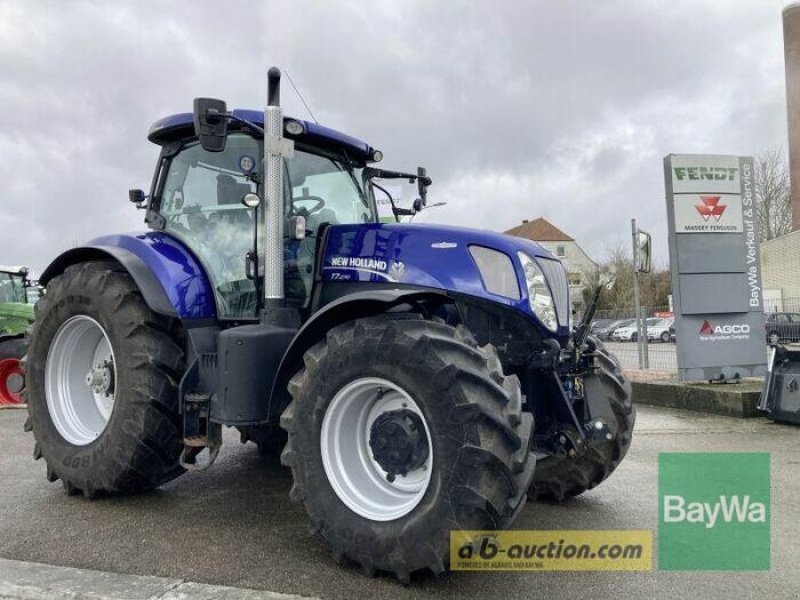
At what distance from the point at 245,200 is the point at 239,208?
439 mm

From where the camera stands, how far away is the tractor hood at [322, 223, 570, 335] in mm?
3734

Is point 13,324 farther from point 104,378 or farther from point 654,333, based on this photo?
point 654,333

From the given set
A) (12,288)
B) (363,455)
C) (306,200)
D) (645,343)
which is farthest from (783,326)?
(12,288)

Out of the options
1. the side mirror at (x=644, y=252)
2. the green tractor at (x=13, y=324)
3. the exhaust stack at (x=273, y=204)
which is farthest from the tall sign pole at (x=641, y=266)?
the green tractor at (x=13, y=324)

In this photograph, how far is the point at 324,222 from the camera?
4.54 meters

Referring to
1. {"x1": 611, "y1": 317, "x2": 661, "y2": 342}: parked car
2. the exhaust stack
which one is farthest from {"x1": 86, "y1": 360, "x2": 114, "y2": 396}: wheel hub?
{"x1": 611, "y1": 317, "x2": 661, "y2": 342}: parked car

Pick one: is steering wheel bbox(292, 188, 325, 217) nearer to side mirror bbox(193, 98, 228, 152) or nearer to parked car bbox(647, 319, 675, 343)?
side mirror bbox(193, 98, 228, 152)

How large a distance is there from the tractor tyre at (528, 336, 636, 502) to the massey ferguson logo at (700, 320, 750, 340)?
5.72 metres

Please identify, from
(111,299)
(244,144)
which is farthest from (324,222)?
(111,299)

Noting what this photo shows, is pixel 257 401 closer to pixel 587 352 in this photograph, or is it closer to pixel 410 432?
pixel 410 432

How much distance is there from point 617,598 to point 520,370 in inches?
52.9

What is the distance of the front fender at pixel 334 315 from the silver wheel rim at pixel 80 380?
1.56 m

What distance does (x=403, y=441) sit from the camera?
10.8 feet

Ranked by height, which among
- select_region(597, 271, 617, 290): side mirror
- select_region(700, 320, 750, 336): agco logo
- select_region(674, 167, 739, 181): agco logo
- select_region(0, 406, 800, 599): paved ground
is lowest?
select_region(0, 406, 800, 599): paved ground
